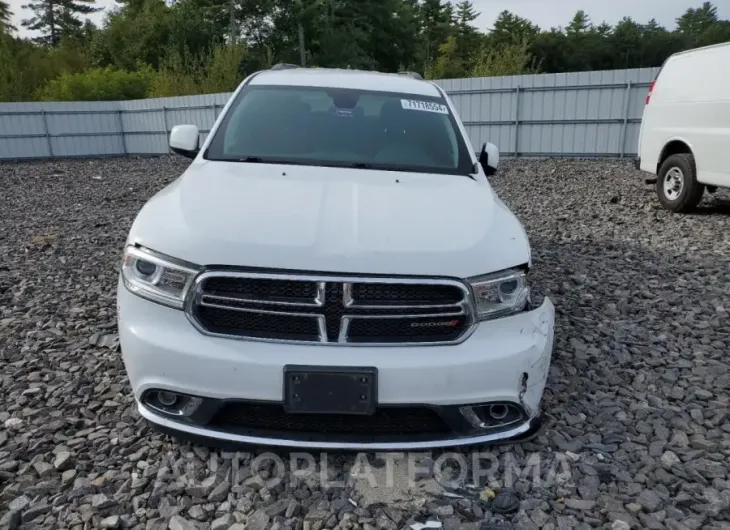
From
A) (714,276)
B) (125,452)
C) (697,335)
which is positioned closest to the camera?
(125,452)

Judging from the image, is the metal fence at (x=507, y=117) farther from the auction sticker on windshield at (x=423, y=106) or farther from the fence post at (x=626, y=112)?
the auction sticker on windshield at (x=423, y=106)

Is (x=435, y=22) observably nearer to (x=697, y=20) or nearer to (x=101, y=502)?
(x=697, y=20)

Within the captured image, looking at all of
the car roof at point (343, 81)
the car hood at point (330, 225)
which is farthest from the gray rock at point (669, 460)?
the car roof at point (343, 81)

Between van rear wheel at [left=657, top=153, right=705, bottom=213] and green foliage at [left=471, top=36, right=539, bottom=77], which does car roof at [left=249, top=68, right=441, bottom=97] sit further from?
green foliage at [left=471, top=36, right=539, bottom=77]

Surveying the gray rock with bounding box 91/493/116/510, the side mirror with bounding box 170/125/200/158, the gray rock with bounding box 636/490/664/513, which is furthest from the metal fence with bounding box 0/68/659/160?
the gray rock with bounding box 91/493/116/510

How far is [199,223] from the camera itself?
2.14m

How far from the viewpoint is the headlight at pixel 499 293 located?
6.78 ft

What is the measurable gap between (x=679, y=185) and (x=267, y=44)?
41122 mm

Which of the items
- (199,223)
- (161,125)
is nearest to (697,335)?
(199,223)

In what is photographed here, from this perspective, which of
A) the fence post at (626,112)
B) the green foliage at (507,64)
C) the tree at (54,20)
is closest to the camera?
the fence post at (626,112)

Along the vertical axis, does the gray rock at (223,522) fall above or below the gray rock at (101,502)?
below

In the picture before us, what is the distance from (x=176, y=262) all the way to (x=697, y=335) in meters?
3.48

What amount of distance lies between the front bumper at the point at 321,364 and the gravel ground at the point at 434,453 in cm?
24

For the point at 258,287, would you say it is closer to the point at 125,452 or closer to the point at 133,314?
the point at 133,314
